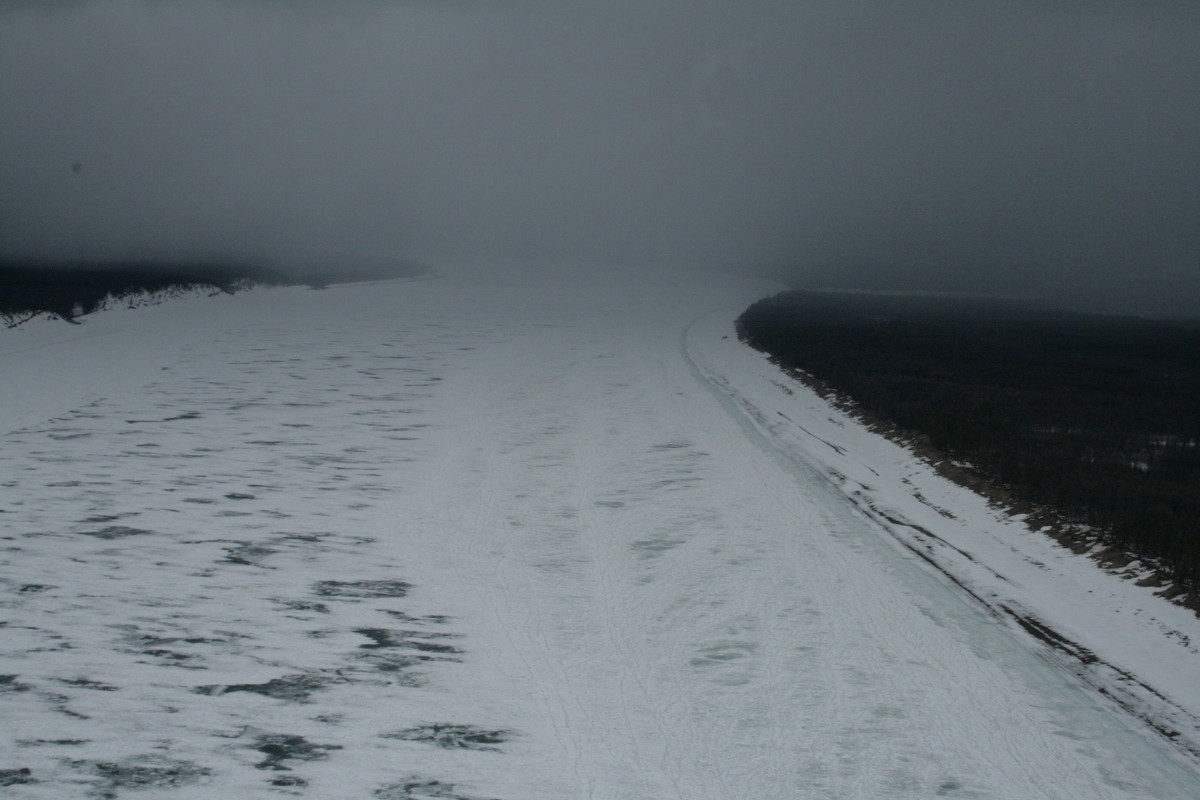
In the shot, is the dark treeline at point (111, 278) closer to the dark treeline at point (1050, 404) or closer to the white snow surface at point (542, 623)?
the white snow surface at point (542, 623)

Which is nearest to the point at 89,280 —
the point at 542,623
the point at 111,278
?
the point at 111,278

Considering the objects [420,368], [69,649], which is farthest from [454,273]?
[69,649]

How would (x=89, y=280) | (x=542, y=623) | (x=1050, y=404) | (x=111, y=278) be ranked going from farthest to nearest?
(x=111, y=278)
(x=89, y=280)
(x=1050, y=404)
(x=542, y=623)

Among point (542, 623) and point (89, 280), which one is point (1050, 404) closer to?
point (542, 623)

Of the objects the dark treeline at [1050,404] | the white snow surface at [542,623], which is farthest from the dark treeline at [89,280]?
the dark treeline at [1050,404]

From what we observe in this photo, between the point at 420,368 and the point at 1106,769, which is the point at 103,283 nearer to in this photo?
the point at 420,368

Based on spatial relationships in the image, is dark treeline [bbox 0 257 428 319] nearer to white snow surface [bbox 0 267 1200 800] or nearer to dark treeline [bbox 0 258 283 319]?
dark treeline [bbox 0 258 283 319]
